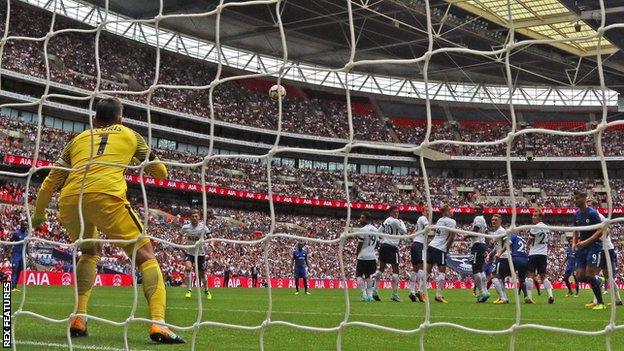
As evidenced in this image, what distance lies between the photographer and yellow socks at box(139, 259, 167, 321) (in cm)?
515

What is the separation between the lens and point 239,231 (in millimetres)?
36188

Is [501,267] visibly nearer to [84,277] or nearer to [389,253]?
[389,253]

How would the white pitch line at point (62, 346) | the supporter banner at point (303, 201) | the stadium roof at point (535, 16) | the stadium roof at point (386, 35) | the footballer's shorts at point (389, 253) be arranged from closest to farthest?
1. the white pitch line at point (62, 346)
2. the footballer's shorts at point (389, 253)
3. the stadium roof at point (535, 16)
4. the stadium roof at point (386, 35)
5. the supporter banner at point (303, 201)

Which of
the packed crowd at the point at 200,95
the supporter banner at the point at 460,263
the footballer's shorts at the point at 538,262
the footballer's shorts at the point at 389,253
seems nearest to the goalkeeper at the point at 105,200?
the footballer's shorts at the point at 389,253

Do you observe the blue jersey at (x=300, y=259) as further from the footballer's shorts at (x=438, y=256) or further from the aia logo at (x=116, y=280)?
→ the aia logo at (x=116, y=280)

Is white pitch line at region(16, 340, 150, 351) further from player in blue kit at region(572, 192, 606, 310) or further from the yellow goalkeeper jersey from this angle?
player in blue kit at region(572, 192, 606, 310)

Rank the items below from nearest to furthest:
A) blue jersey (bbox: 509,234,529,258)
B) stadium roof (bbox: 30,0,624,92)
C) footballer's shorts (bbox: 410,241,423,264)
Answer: blue jersey (bbox: 509,234,529,258) → footballer's shorts (bbox: 410,241,423,264) → stadium roof (bbox: 30,0,624,92)

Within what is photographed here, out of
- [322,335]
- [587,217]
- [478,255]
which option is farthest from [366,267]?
[322,335]

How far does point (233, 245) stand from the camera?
3050 centimetres

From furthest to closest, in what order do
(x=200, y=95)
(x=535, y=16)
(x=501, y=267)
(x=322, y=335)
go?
(x=200, y=95), (x=535, y=16), (x=501, y=267), (x=322, y=335)

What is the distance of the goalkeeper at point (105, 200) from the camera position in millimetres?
5246

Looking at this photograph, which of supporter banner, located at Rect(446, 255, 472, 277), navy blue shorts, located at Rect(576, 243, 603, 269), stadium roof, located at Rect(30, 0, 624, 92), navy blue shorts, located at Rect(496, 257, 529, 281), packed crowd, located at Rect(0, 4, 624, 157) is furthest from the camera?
packed crowd, located at Rect(0, 4, 624, 157)

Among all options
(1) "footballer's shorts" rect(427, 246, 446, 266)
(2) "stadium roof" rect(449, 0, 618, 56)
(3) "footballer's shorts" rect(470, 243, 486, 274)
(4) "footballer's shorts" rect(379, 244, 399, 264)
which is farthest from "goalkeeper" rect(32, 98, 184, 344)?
(2) "stadium roof" rect(449, 0, 618, 56)

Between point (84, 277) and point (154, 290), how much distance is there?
81cm
